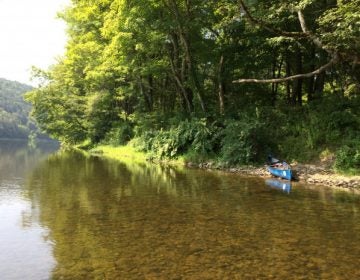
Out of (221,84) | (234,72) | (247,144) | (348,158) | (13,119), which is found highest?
(13,119)

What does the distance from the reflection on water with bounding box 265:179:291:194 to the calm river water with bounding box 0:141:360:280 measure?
12cm

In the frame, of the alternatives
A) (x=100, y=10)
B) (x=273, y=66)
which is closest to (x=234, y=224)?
(x=273, y=66)

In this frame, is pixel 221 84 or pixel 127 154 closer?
pixel 221 84

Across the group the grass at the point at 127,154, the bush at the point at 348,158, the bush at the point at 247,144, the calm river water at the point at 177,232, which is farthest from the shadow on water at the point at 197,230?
the grass at the point at 127,154

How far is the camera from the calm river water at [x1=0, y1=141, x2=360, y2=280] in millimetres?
6914

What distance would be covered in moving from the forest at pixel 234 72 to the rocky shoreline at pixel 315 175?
64 centimetres

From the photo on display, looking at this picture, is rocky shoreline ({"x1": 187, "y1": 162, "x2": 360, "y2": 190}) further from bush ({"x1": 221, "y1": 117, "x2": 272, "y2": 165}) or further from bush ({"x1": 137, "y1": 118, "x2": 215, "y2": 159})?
bush ({"x1": 137, "y1": 118, "x2": 215, "y2": 159})

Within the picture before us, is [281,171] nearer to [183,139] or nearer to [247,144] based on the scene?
[247,144]

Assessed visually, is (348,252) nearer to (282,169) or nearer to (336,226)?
(336,226)

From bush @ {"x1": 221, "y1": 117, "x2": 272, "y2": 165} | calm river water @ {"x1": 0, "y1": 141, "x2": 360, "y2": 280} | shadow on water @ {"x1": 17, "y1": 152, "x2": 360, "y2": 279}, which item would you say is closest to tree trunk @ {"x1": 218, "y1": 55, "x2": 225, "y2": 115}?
bush @ {"x1": 221, "y1": 117, "x2": 272, "y2": 165}

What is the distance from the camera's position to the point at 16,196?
536 inches

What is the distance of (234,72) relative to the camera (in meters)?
28.4

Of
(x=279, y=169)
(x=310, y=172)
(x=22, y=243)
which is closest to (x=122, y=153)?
(x=279, y=169)

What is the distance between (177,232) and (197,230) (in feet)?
1.75
